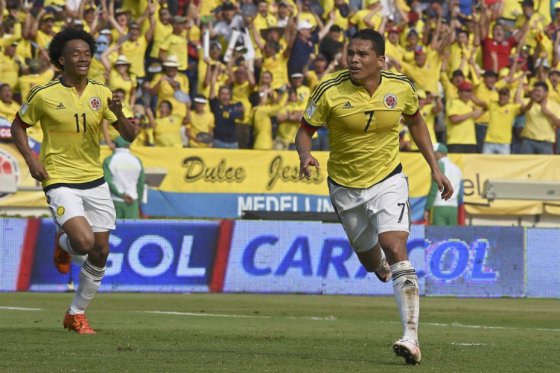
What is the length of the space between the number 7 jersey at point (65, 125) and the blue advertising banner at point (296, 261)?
9263 mm

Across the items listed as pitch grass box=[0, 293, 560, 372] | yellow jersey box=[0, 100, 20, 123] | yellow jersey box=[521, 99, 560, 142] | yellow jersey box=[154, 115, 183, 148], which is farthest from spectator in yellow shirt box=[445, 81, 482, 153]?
yellow jersey box=[0, 100, 20, 123]

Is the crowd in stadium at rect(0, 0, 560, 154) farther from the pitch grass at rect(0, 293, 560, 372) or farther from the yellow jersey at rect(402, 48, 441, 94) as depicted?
the pitch grass at rect(0, 293, 560, 372)

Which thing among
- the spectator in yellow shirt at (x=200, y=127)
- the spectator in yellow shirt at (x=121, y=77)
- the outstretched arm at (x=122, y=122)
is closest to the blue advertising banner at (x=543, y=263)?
the spectator in yellow shirt at (x=200, y=127)

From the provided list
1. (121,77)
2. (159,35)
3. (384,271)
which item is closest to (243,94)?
(159,35)

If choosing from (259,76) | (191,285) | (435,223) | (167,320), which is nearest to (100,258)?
(167,320)

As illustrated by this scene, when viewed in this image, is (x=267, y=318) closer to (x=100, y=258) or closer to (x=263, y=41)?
(x=100, y=258)

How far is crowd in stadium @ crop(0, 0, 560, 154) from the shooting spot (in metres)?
26.1

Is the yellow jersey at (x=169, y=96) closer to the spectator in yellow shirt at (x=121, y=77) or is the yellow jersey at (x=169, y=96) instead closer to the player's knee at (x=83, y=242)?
the spectator in yellow shirt at (x=121, y=77)

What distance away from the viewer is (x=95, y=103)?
487 inches

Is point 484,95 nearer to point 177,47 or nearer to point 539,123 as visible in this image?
point 539,123

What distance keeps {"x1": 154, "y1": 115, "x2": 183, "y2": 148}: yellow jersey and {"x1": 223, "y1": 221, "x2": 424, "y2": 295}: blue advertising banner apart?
16.6 ft

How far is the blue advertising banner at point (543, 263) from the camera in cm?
2238

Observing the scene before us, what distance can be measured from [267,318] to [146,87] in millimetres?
11225

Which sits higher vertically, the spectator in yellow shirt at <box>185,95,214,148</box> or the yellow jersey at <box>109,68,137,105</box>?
the yellow jersey at <box>109,68,137,105</box>
